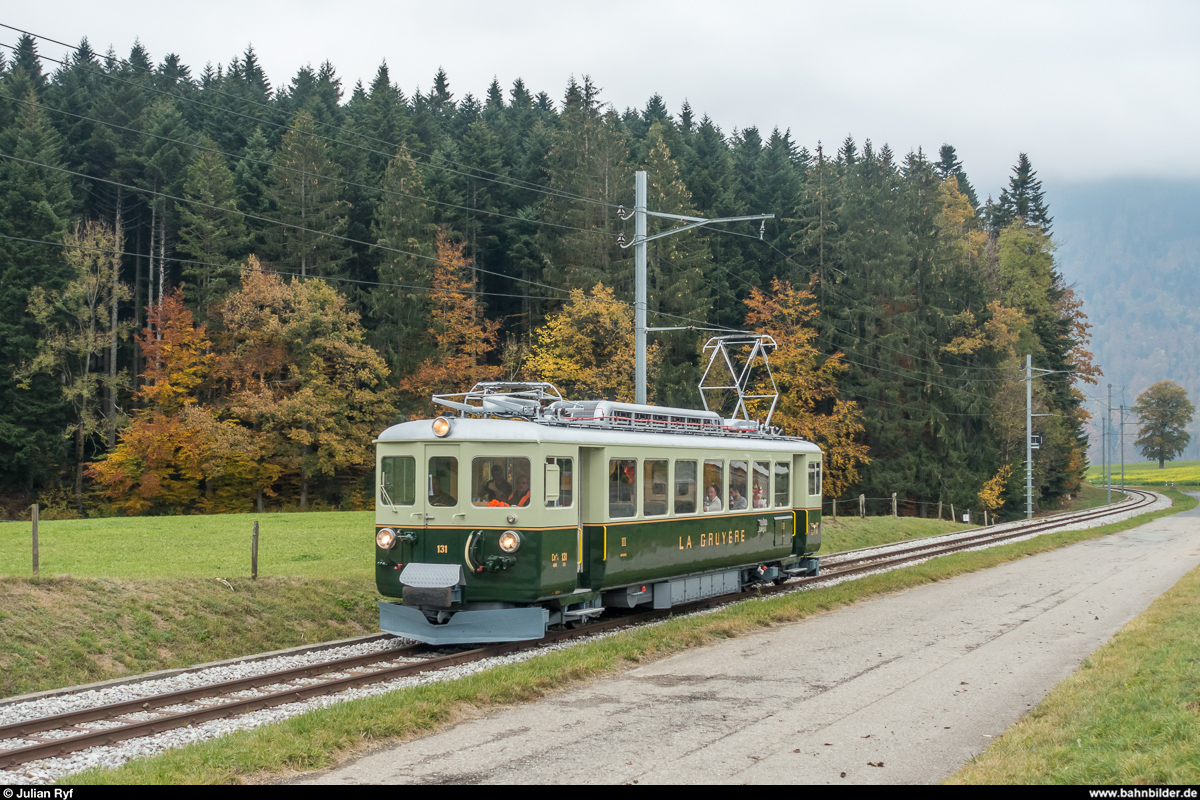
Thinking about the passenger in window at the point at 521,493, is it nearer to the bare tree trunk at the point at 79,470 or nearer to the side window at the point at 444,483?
the side window at the point at 444,483

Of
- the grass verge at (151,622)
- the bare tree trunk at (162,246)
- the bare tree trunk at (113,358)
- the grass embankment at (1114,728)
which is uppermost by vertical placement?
the bare tree trunk at (162,246)

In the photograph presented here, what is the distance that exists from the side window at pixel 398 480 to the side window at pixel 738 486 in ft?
20.6

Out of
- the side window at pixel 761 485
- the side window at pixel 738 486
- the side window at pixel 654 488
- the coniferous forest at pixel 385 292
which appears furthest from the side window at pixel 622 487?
the coniferous forest at pixel 385 292

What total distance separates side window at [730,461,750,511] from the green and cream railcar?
1.15 m

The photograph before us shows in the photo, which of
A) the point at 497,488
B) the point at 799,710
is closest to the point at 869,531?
the point at 497,488

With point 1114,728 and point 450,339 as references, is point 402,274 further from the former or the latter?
point 1114,728

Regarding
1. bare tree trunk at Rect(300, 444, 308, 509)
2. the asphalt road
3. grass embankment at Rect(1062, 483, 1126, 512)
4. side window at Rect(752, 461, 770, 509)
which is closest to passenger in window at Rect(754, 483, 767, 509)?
side window at Rect(752, 461, 770, 509)

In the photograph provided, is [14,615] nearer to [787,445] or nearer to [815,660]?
[815,660]

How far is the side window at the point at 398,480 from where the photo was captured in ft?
45.0

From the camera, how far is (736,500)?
18000 millimetres

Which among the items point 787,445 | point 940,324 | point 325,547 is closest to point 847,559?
point 787,445

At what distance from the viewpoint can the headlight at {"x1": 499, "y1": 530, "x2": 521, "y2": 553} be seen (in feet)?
42.7

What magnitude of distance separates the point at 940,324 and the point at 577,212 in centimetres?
2223

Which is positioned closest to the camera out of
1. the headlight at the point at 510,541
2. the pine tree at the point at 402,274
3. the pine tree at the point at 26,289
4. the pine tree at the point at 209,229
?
the headlight at the point at 510,541
